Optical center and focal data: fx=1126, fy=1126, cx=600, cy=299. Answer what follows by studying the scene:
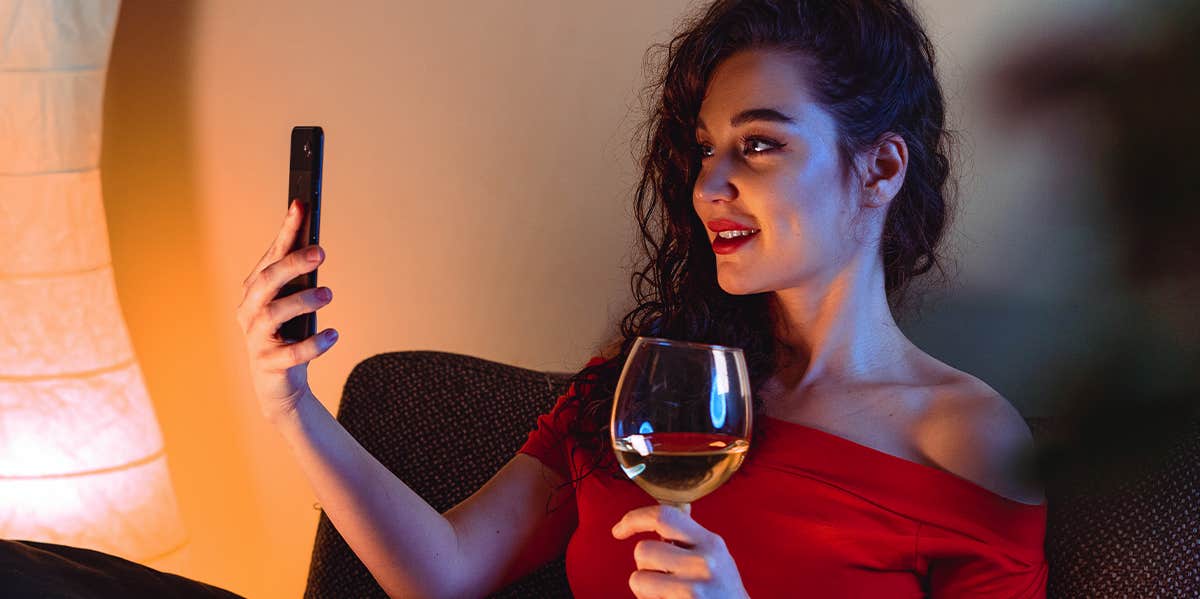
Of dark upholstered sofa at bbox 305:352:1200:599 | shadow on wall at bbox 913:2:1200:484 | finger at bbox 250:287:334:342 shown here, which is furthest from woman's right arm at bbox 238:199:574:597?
shadow on wall at bbox 913:2:1200:484

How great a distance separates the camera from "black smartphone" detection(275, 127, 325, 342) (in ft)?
3.67

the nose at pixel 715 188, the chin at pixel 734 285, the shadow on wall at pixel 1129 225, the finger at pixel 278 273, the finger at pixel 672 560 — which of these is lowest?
the finger at pixel 672 560

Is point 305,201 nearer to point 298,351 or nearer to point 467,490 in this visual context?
point 298,351

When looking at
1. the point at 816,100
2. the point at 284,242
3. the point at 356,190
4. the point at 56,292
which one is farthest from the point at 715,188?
the point at 56,292

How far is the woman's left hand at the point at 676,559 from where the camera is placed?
0.84 meters

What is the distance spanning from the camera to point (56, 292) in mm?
1697

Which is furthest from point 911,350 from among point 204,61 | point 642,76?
point 204,61

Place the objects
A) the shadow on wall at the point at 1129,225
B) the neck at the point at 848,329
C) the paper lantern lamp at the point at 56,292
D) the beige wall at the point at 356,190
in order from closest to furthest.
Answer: the shadow on wall at the point at 1129,225, the neck at the point at 848,329, the paper lantern lamp at the point at 56,292, the beige wall at the point at 356,190

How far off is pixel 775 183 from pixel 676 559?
590 mm

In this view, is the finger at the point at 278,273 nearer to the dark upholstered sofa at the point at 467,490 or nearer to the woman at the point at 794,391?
the woman at the point at 794,391

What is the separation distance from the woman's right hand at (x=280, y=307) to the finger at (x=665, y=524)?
1.25 feet

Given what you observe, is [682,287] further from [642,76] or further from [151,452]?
[151,452]

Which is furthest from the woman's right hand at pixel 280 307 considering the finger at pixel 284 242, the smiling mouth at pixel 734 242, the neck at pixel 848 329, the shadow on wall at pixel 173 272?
the shadow on wall at pixel 173 272

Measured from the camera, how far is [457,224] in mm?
1927
